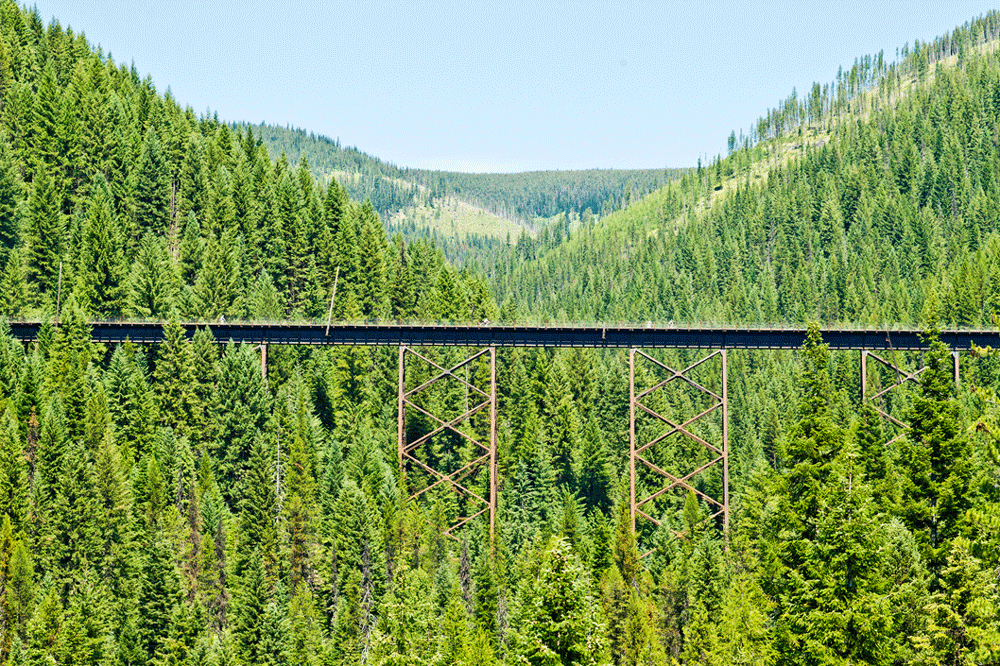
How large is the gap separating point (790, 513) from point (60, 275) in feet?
184

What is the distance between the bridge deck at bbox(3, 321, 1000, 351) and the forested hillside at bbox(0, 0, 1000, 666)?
4640 mm

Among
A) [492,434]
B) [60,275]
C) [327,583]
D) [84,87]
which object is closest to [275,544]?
[327,583]

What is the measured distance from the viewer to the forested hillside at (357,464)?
2962 cm


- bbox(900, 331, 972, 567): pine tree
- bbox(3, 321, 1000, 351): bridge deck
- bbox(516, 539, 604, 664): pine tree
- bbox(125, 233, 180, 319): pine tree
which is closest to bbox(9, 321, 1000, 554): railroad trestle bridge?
bbox(3, 321, 1000, 351): bridge deck

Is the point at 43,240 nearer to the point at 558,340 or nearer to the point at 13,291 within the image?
the point at 13,291

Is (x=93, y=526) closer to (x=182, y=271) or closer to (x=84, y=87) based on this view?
(x=182, y=271)

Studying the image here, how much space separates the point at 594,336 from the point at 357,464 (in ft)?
47.8

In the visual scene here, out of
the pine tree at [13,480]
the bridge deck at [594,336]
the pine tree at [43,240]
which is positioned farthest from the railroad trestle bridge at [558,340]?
the pine tree at [43,240]

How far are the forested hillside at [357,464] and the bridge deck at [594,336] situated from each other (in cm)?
464

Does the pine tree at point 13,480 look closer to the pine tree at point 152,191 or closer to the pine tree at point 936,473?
the pine tree at point 152,191

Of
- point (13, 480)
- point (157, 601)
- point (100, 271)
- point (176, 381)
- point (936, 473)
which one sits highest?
point (100, 271)

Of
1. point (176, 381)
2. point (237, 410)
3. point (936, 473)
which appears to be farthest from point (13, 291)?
point (936, 473)

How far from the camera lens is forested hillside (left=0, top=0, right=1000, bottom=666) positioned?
1166 inches

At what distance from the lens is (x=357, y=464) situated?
66062 millimetres
